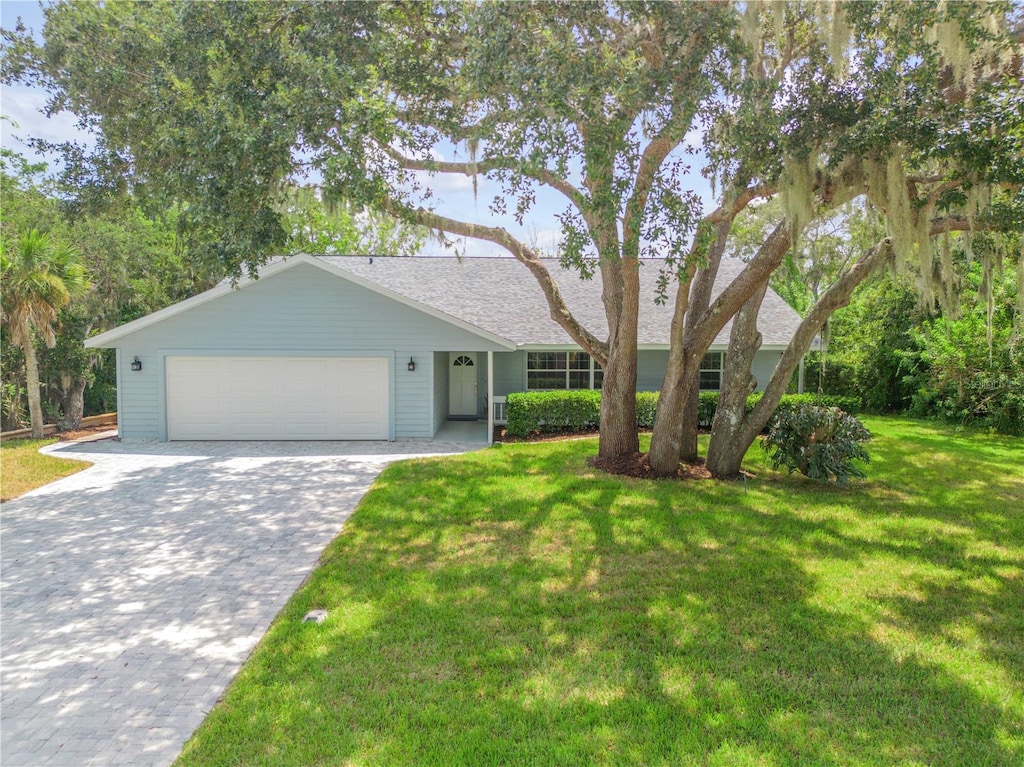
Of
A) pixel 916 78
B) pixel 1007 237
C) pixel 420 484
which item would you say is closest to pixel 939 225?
pixel 1007 237

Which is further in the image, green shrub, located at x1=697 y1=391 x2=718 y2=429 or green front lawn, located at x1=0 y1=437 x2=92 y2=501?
green shrub, located at x1=697 y1=391 x2=718 y2=429

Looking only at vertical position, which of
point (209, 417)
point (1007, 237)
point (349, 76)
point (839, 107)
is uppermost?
point (349, 76)

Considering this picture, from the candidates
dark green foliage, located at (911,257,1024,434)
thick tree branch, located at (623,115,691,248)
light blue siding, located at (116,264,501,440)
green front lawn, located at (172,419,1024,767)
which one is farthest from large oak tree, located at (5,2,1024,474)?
dark green foliage, located at (911,257,1024,434)

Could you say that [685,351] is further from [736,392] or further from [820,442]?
[820,442]

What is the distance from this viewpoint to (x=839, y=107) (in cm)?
564

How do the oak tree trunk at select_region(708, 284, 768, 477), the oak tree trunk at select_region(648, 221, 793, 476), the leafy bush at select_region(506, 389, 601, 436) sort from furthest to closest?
the leafy bush at select_region(506, 389, 601, 436) → the oak tree trunk at select_region(708, 284, 768, 477) → the oak tree trunk at select_region(648, 221, 793, 476)

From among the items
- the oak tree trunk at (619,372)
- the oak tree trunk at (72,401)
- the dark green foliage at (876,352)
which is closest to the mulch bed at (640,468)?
the oak tree trunk at (619,372)

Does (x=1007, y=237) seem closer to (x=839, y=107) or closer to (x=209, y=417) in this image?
(x=839, y=107)

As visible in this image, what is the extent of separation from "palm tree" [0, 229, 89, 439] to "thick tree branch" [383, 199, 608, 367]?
349 inches

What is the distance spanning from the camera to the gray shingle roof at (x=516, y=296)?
47.7ft

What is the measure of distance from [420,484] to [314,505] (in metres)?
1.54

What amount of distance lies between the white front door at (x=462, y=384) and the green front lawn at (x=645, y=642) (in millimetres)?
8740

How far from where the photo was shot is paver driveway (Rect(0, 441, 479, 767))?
3312 millimetres

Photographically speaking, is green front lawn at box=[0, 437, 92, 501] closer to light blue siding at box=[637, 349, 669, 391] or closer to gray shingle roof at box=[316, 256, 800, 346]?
gray shingle roof at box=[316, 256, 800, 346]
